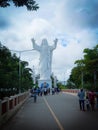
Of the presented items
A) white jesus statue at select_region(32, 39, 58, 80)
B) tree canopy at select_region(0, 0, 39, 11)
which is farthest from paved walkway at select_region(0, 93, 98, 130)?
white jesus statue at select_region(32, 39, 58, 80)

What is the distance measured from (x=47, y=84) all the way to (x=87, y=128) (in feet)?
289

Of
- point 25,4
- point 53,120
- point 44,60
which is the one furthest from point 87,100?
point 44,60

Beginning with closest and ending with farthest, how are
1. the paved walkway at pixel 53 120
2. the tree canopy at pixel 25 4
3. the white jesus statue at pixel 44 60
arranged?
the tree canopy at pixel 25 4 < the paved walkway at pixel 53 120 < the white jesus statue at pixel 44 60

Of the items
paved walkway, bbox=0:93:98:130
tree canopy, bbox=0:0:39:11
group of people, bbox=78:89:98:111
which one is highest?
tree canopy, bbox=0:0:39:11

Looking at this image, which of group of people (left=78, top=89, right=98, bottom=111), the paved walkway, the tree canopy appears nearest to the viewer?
the tree canopy

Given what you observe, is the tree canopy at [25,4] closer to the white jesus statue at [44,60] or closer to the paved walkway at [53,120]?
the paved walkway at [53,120]

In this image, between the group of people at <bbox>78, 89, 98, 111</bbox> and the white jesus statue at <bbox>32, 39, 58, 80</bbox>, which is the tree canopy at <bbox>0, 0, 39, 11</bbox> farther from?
the white jesus statue at <bbox>32, 39, 58, 80</bbox>

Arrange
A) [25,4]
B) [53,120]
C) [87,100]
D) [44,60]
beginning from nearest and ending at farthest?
1. [25,4]
2. [53,120]
3. [87,100]
4. [44,60]

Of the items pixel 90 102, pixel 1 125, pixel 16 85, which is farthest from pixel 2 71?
pixel 1 125

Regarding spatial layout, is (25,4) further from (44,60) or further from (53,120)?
(44,60)

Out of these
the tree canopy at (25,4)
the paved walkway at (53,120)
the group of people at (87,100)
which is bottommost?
the paved walkway at (53,120)

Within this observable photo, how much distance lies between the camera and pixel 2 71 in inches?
1818

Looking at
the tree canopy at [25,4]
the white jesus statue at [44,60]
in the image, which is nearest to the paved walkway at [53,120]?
the tree canopy at [25,4]

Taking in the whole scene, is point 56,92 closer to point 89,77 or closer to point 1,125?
point 89,77
